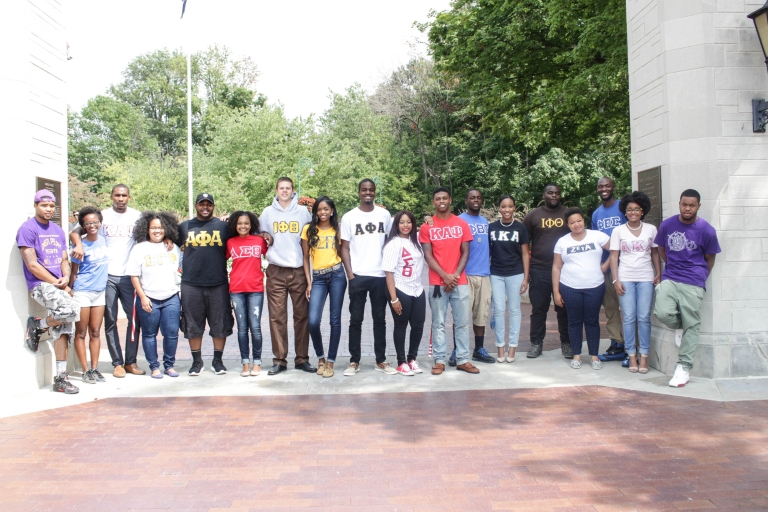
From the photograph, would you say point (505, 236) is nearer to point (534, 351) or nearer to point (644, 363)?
point (534, 351)

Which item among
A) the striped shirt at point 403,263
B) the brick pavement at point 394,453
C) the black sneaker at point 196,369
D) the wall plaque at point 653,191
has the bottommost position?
the brick pavement at point 394,453

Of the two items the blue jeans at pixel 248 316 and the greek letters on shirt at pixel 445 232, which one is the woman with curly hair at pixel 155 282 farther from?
the greek letters on shirt at pixel 445 232

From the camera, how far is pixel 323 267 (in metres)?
6.62

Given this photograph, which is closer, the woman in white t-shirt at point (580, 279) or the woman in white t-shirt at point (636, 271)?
the woman in white t-shirt at point (636, 271)

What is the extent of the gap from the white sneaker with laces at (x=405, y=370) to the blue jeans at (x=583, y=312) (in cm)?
188

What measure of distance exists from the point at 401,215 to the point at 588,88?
9688 mm

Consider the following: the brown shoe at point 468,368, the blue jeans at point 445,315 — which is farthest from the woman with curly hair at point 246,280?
the brown shoe at point 468,368

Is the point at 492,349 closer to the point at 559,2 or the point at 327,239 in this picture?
the point at 327,239

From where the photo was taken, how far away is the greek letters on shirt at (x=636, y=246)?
21.3ft

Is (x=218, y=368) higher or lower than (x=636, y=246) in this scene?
lower

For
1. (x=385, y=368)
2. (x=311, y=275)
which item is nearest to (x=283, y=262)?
(x=311, y=275)

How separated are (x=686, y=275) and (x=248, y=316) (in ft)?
14.9

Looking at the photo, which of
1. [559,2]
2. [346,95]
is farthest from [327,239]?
[346,95]

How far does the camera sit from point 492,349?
8.19 metres
